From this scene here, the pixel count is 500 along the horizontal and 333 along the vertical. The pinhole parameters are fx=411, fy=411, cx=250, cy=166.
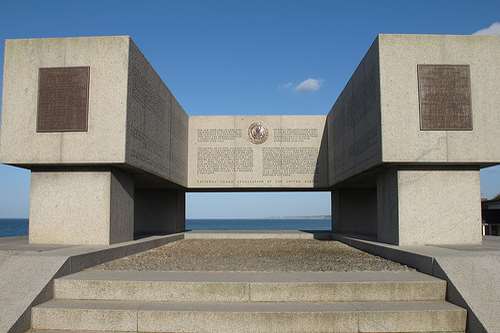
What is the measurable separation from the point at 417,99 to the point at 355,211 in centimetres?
1144

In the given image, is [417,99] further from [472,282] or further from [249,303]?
[249,303]

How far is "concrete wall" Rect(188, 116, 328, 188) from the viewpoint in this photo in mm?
21891

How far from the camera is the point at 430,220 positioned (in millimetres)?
11852

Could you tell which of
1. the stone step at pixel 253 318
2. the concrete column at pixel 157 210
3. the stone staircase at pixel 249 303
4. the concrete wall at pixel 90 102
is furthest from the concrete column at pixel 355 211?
the stone step at pixel 253 318

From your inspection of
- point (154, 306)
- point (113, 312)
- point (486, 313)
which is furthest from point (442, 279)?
point (113, 312)

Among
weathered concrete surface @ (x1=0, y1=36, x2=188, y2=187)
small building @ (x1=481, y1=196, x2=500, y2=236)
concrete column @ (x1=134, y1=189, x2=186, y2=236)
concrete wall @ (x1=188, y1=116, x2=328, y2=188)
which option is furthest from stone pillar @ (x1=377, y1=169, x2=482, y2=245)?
small building @ (x1=481, y1=196, x2=500, y2=236)

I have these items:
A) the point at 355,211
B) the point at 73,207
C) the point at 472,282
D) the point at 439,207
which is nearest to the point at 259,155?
the point at 355,211

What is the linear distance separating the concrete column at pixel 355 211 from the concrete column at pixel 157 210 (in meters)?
8.98

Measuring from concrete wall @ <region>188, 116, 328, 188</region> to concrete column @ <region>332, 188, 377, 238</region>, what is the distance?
5.50 ft

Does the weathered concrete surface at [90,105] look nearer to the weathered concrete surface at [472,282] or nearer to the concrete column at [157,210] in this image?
the weathered concrete surface at [472,282]

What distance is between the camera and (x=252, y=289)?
22.0 feet

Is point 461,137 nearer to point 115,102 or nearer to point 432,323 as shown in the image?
point 432,323

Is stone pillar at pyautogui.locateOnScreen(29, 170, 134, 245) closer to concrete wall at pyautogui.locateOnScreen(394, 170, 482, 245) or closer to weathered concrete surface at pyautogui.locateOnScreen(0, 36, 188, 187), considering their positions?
weathered concrete surface at pyautogui.locateOnScreen(0, 36, 188, 187)

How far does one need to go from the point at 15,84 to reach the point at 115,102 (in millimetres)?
3097
